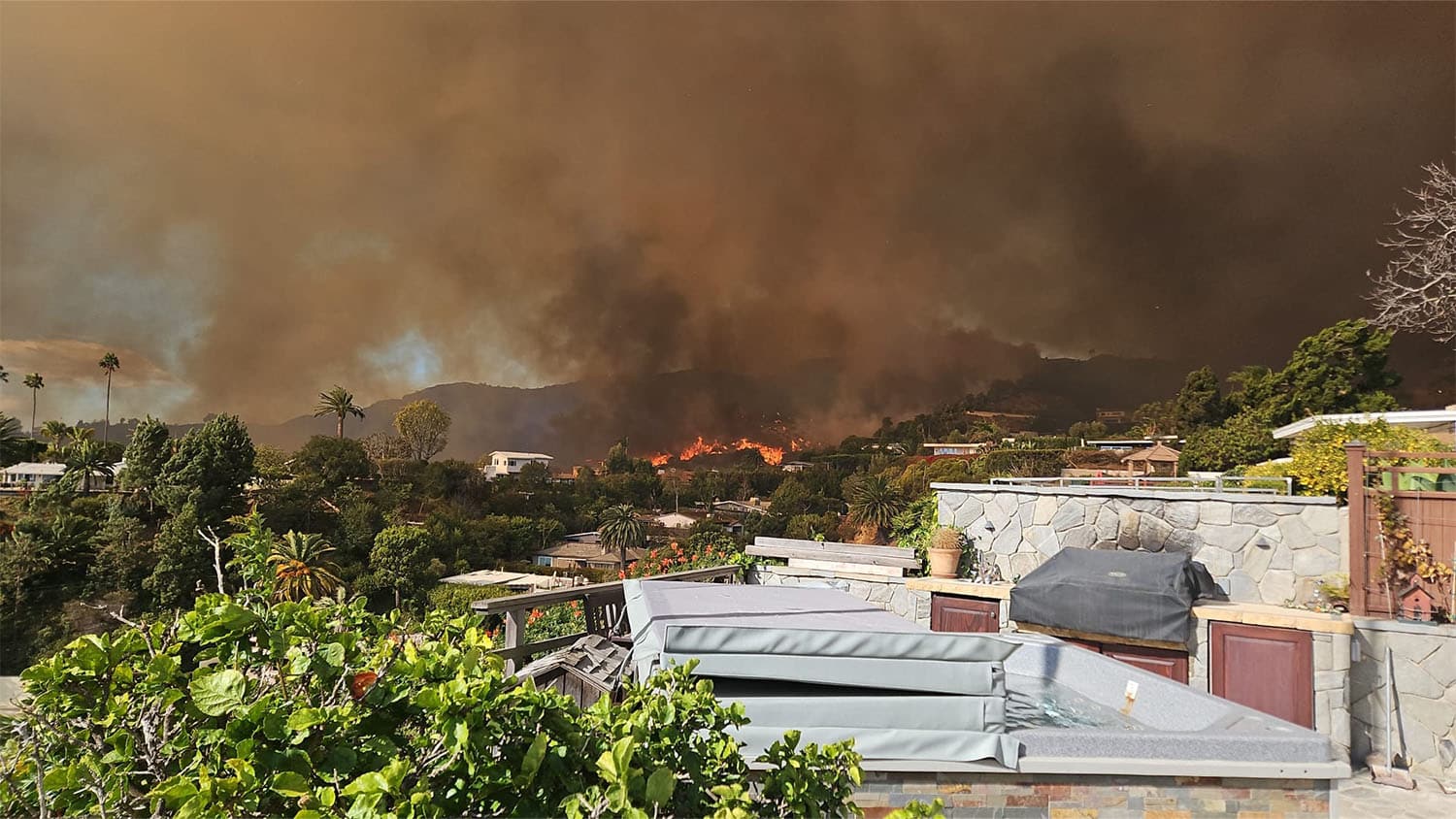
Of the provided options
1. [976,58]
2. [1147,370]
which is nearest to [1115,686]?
[976,58]

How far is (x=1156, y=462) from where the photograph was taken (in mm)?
11773

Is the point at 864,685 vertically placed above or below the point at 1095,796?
above

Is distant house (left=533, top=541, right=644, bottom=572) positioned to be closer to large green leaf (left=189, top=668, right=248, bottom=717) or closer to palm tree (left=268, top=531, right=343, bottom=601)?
palm tree (left=268, top=531, right=343, bottom=601)

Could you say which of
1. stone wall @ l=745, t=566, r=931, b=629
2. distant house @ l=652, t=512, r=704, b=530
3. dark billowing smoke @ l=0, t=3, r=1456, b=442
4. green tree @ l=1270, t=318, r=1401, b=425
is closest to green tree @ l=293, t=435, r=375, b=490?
dark billowing smoke @ l=0, t=3, r=1456, b=442

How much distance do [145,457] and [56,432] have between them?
233cm

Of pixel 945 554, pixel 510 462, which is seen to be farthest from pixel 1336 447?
pixel 510 462

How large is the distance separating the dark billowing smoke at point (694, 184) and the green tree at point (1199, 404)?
1276mm

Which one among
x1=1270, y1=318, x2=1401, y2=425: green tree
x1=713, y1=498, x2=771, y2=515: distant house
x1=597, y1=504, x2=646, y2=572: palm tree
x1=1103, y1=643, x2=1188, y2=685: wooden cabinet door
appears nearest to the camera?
x1=1103, y1=643, x2=1188, y2=685: wooden cabinet door

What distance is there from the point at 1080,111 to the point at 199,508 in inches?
858

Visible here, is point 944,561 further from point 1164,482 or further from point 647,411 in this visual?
point 647,411

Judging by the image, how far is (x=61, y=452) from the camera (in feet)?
52.0

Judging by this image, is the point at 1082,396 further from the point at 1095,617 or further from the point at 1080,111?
the point at 1095,617

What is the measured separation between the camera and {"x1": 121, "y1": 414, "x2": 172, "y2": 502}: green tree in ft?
52.9

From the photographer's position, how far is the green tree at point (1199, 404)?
14.8 metres
